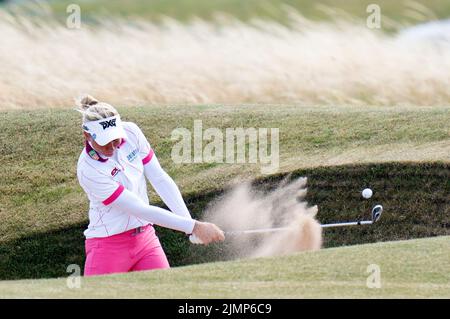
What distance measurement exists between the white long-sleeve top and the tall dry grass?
621 centimetres

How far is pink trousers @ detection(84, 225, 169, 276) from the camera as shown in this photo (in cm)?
816

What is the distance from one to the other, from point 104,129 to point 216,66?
859 cm

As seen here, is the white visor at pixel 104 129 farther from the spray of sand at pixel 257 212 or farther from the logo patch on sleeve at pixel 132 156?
the spray of sand at pixel 257 212

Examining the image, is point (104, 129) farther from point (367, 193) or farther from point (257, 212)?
point (257, 212)

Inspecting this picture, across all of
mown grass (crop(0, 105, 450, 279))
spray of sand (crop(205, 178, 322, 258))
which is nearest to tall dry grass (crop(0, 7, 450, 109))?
mown grass (crop(0, 105, 450, 279))

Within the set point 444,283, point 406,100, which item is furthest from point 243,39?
point 444,283

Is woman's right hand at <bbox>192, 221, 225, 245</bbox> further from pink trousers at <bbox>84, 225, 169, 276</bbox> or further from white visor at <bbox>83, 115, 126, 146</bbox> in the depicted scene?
white visor at <bbox>83, 115, 126, 146</bbox>

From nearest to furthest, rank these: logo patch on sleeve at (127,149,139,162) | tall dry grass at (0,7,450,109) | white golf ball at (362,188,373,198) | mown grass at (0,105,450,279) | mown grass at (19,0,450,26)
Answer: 1. logo patch on sleeve at (127,149,139,162)
2. white golf ball at (362,188,373,198)
3. mown grass at (0,105,450,279)
4. tall dry grass at (0,7,450,109)
5. mown grass at (19,0,450,26)

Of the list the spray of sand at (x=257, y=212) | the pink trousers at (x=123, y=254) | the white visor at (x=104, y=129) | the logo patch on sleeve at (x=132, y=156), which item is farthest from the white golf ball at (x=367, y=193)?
the white visor at (x=104, y=129)

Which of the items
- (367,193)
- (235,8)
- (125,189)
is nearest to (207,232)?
(125,189)

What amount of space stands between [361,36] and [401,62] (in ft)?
3.76

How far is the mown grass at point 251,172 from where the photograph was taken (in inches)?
420

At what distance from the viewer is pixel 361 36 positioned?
687 inches

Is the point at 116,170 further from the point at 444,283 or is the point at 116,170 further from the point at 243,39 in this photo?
the point at 243,39
